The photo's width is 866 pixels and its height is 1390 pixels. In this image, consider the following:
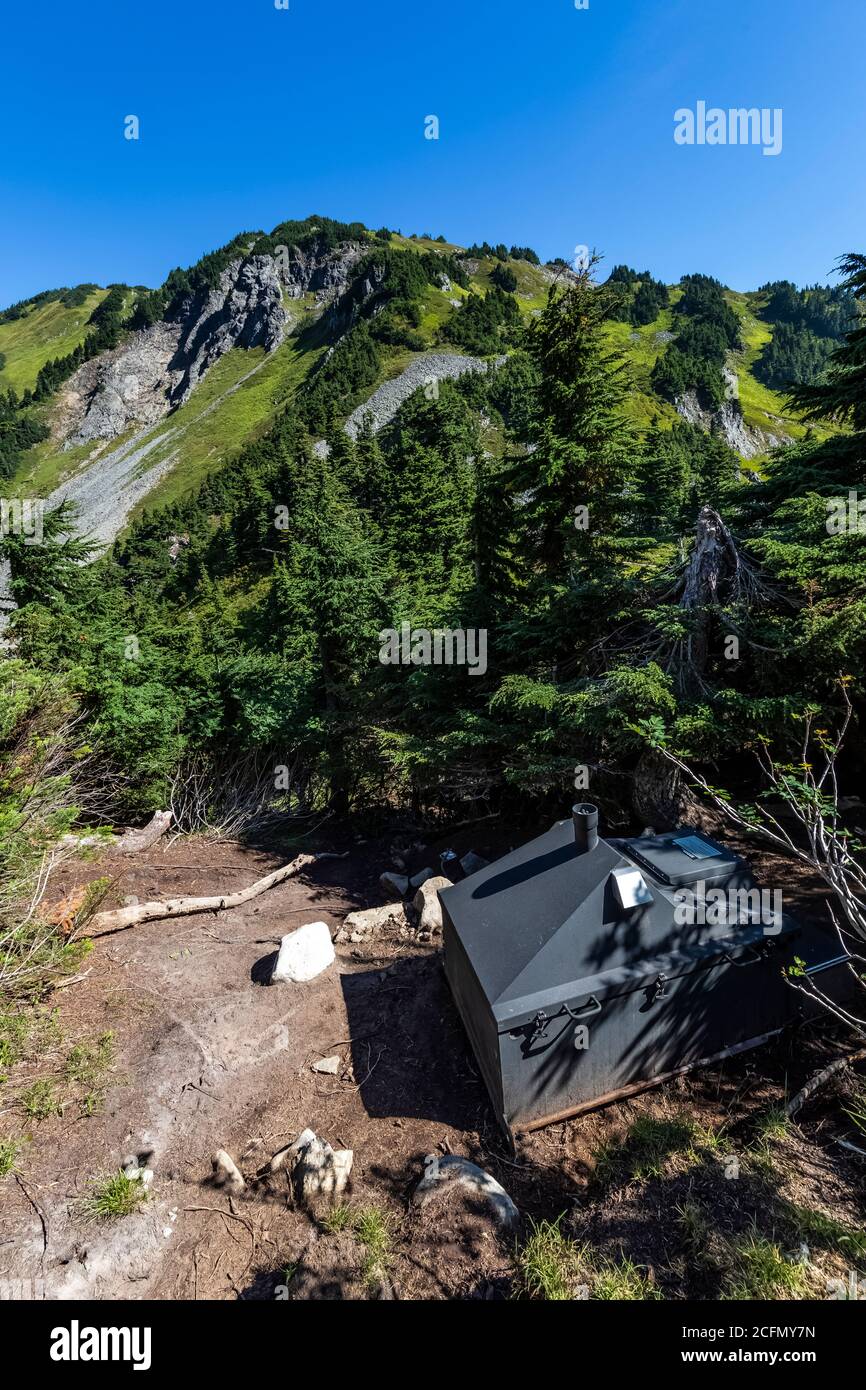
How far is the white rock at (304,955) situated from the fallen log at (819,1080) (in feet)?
16.4

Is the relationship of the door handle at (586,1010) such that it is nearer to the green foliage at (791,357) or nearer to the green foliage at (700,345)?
the green foliage at (700,345)

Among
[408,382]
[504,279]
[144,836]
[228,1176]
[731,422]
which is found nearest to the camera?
[228,1176]

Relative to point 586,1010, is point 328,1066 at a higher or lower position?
lower

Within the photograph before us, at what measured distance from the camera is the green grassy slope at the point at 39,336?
13162 cm

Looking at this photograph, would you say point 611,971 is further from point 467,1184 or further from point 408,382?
point 408,382

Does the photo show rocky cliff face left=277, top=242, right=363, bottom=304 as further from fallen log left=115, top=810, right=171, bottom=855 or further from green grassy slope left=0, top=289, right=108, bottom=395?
fallen log left=115, top=810, right=171, bottom=855

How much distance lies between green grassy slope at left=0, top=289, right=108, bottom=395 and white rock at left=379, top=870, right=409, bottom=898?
159950mm

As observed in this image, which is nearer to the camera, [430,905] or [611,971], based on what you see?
[611,971]

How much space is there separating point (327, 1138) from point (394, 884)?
4.46m

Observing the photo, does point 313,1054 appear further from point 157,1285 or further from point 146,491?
point 146,491

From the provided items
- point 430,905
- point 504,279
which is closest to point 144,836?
point 430,905

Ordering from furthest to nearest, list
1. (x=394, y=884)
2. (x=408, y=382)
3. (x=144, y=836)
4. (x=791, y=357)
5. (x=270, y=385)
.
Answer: (x=791, y=357), (x=270, y=385), (x=408, y=382), (x=144, y=836), (x=394, y=884)

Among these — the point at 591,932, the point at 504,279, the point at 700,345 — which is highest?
the point at 504,279

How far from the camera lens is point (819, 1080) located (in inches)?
180
